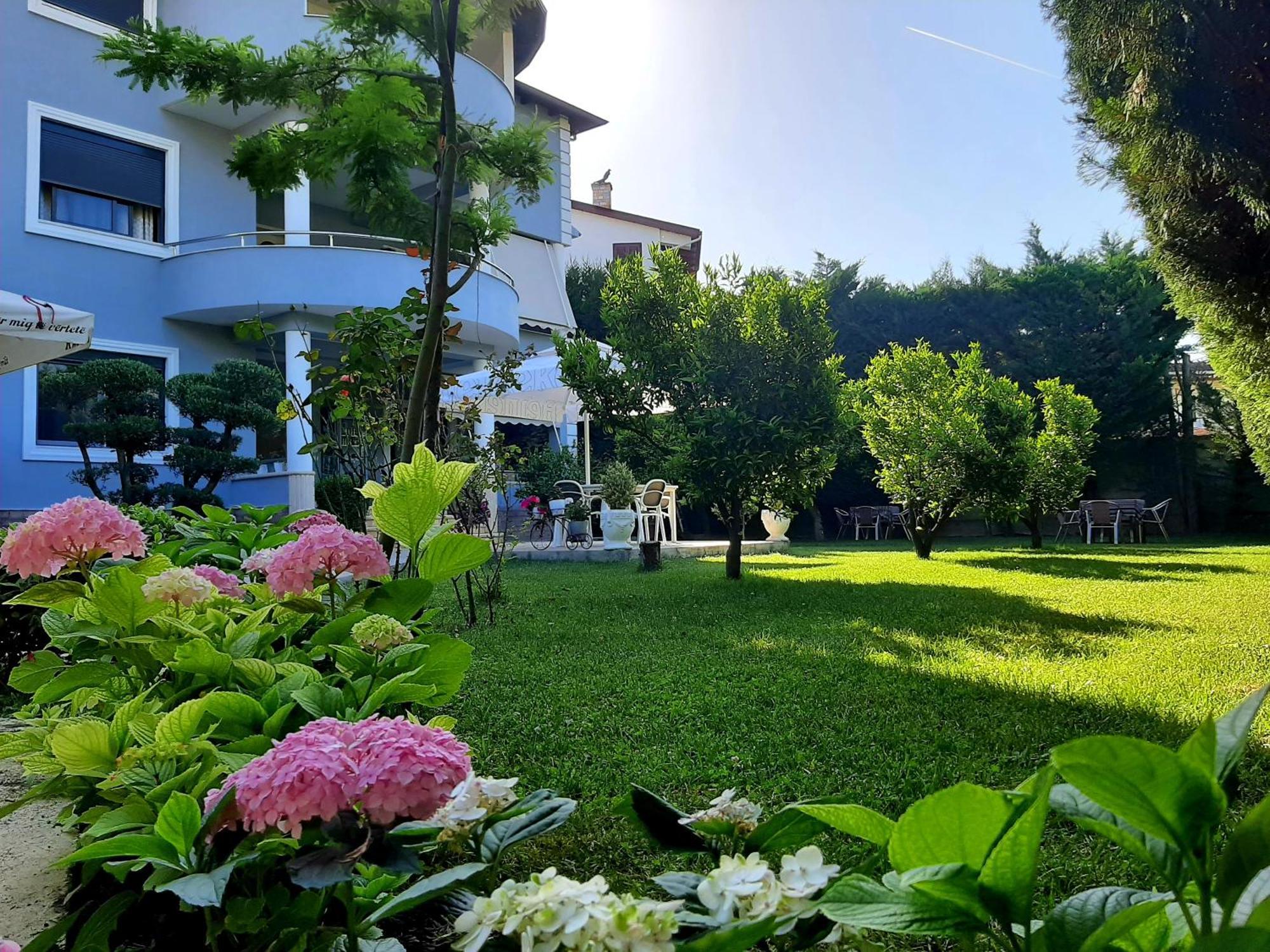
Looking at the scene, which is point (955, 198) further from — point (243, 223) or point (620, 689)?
point (243, 223)

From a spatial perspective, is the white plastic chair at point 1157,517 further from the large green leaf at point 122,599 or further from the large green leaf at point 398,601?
the large green leaf at point 122,599

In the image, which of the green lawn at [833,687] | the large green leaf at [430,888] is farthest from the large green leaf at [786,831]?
the green lawn at [833,687]

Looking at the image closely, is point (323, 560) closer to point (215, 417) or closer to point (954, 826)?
point (954, 826)

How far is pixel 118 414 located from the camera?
8688mm

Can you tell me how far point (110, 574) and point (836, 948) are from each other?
1.11 metres

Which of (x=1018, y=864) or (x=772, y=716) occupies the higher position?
(x=1018, y=864)

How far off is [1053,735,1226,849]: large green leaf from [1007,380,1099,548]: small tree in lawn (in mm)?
13231

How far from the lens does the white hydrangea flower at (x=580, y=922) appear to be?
475 millimetres

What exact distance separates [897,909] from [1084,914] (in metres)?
0.16

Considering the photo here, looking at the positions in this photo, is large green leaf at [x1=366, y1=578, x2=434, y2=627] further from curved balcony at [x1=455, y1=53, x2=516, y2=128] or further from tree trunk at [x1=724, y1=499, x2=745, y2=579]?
curved balcony at [x1=455, y1=53, x2=516, y2=128]

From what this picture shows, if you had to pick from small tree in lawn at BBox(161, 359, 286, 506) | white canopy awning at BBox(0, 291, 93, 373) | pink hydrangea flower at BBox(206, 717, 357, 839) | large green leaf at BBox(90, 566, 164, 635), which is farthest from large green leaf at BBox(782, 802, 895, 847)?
small tree in lawn at BBox(161, 359, 286, 506)

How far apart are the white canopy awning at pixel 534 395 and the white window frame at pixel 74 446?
3887 mm

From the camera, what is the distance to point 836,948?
764 millimetres

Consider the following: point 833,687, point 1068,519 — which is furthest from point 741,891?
point 1068,519
